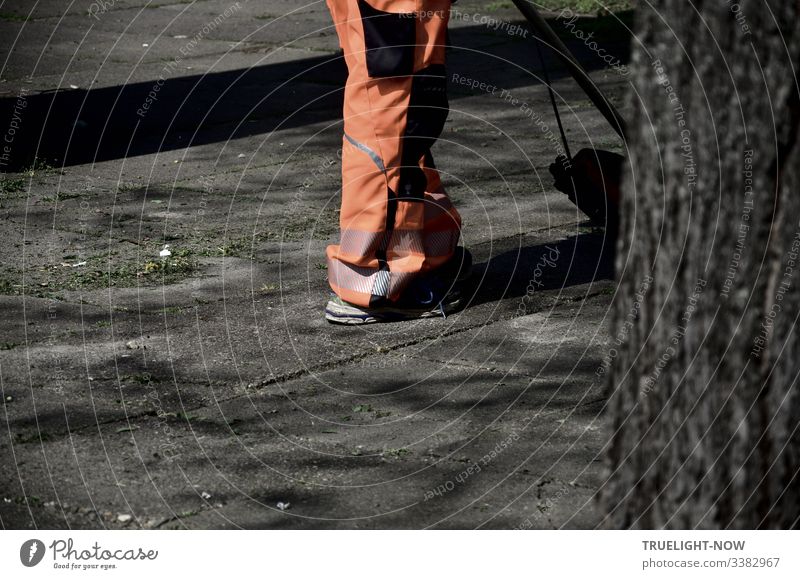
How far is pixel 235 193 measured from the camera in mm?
6719

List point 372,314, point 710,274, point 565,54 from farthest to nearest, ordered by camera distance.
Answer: point 565,54
point 372,314
point 710,274

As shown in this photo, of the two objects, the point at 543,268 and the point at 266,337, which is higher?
the point at 543,268

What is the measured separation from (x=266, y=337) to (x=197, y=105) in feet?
14.8

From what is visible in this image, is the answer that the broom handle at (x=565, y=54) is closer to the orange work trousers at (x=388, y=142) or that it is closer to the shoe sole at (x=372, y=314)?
the orange work trousers at (x=388, y=142)

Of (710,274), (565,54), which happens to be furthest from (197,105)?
(710,274)

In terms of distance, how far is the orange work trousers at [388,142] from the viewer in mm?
4477

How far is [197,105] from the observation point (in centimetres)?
878

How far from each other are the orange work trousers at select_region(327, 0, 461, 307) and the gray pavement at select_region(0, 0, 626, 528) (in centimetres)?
25

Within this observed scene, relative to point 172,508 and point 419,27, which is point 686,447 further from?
point 419,27

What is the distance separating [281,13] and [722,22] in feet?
34.7

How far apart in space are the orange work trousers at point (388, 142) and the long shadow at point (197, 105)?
3.15 metres

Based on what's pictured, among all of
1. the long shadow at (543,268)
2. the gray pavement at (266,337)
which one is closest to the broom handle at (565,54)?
the long shadow at (543,268)

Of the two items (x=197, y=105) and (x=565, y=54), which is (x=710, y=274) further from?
(x=197, y=105)

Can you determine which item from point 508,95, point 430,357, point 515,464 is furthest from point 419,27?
point 508,95
